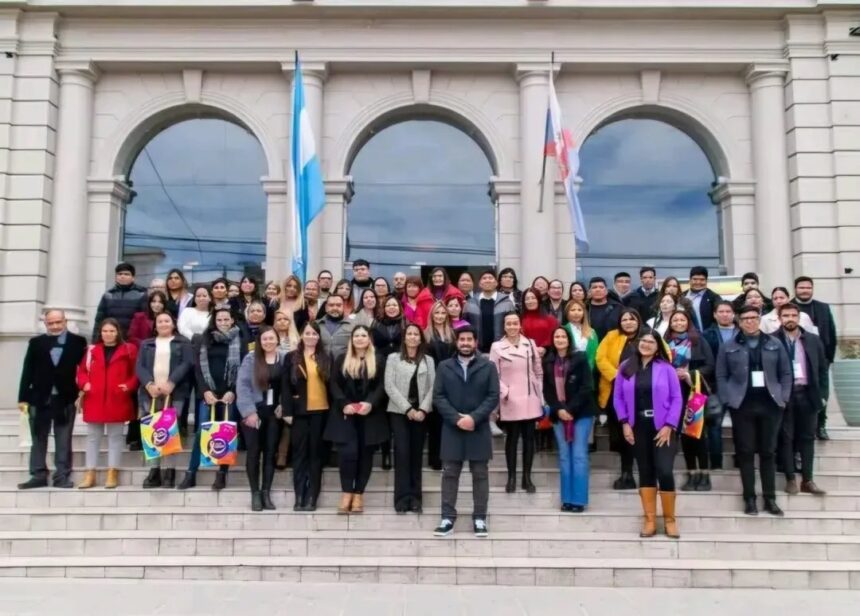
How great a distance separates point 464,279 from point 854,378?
211 inches

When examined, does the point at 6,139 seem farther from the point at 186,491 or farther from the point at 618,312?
the point at 618,312

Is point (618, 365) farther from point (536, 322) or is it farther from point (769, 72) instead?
point (769, 72)

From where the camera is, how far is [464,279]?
8891 mm

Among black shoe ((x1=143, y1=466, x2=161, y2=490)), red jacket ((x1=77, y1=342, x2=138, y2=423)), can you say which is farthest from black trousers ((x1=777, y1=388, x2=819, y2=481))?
red jacket ((x1=77, y1=342, x2=138, y2=423))

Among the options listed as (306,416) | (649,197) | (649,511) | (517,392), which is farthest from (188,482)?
(649,197)

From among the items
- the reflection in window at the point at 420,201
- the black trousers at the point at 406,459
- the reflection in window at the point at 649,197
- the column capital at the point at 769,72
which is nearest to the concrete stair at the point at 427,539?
the black trousers at the point at 406,459

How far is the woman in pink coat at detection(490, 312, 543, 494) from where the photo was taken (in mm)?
7336

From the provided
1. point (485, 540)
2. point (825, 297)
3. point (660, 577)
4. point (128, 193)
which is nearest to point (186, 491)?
point (485, 540)

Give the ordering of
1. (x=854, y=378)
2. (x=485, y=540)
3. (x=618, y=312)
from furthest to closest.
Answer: (x=854, y=378) → (x=618, y=312) → (x=485, y=540)

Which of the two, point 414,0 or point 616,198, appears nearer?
point 414,0

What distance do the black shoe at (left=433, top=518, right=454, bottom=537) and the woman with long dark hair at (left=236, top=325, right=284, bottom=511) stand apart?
5.77 ft

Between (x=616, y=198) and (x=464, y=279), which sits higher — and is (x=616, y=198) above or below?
above

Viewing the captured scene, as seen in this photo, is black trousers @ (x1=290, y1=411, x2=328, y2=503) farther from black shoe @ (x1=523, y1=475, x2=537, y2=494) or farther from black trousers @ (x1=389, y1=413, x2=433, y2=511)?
black shoe @ (x1=523, y1=475, x2=537, y2=494)

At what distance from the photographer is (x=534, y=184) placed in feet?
39.7
